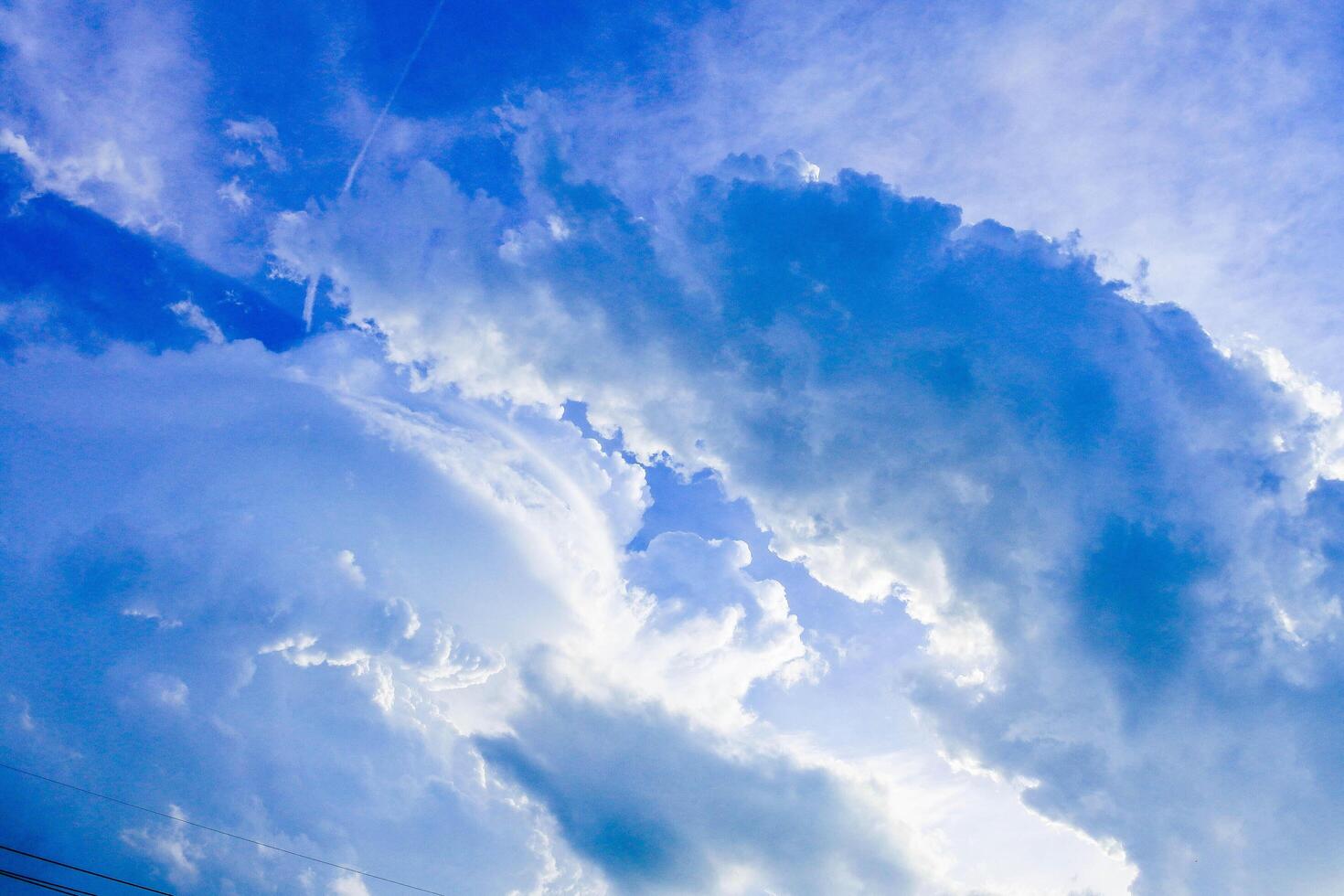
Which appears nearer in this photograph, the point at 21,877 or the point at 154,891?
the point at 21,877

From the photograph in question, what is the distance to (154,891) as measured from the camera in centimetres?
4697

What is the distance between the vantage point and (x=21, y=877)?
39875 millimetres

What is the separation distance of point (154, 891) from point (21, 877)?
8.69 metres
